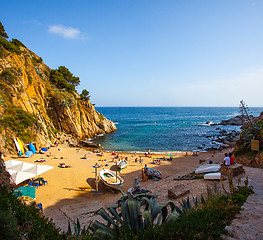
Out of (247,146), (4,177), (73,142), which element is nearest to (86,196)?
(4,177)

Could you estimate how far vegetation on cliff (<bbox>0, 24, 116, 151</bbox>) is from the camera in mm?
23605

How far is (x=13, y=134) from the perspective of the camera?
2242 centimetres

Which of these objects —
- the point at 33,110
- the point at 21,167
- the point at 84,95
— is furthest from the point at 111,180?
the point at 84,95

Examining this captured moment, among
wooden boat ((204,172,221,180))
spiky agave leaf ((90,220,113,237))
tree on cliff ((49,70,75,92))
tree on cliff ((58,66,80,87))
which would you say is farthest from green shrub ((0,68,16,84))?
wooden boat ((204,172,221,180))

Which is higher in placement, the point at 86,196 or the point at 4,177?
the point at 4,177

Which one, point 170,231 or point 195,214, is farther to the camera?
point 195,214

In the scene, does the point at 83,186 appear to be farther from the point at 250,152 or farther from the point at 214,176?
the point at 250,152

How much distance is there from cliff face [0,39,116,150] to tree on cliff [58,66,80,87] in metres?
6.60

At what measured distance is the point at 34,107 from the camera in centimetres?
2927

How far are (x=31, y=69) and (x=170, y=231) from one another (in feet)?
131

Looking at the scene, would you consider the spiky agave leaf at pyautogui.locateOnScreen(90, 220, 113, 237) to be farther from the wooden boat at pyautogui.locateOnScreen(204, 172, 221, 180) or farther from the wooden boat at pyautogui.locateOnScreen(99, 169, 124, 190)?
the wooden boat at pyautogui.locateOnScreen(99, 169, 124, 190)

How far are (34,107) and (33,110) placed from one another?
99 cm

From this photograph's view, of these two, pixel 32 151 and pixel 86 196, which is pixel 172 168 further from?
pixel 32 151

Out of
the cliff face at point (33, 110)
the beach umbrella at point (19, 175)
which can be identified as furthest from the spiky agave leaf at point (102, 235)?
the cliff face at point (33, 110)
